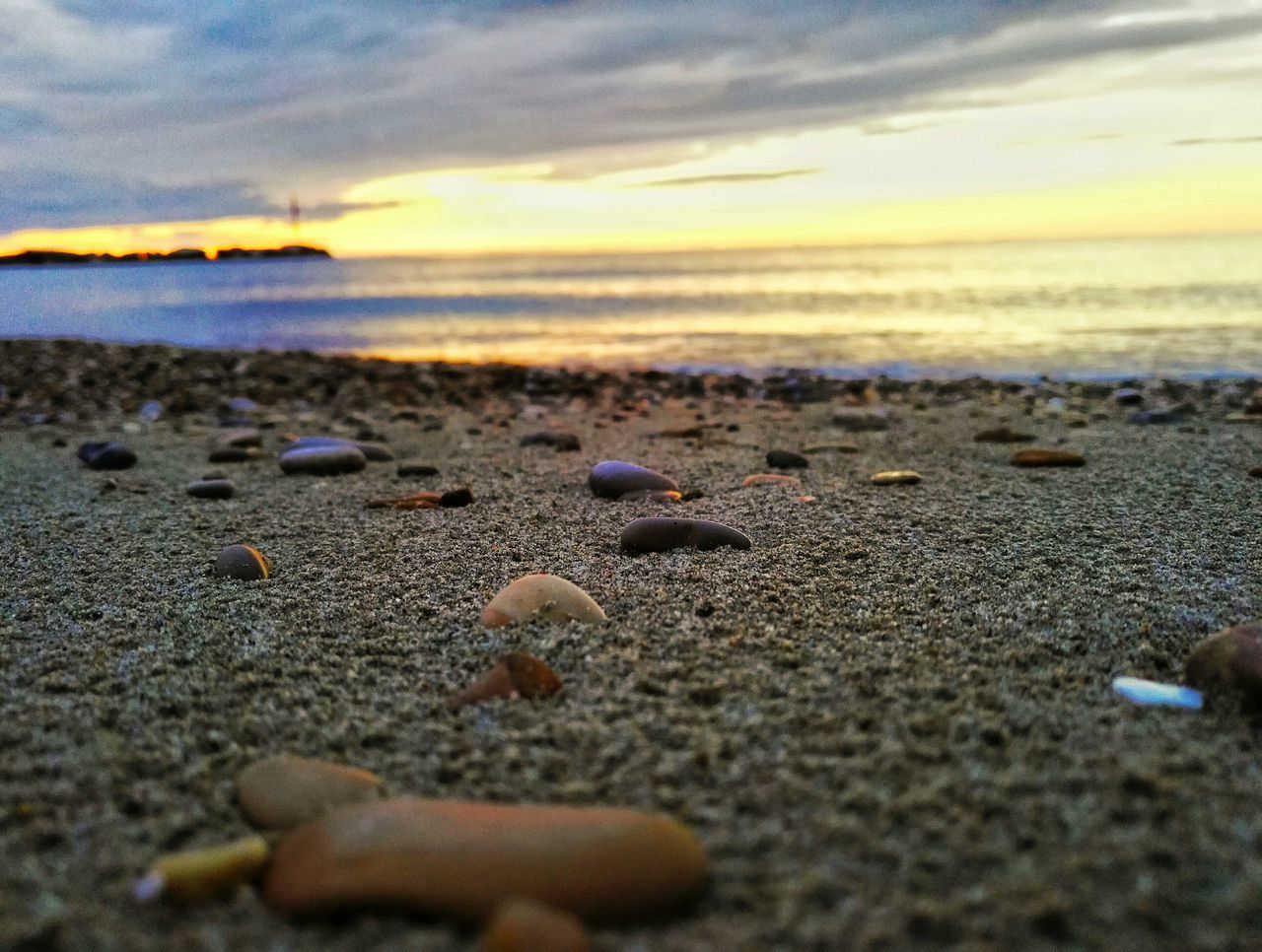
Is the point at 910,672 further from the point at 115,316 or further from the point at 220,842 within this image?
the point at 115,316

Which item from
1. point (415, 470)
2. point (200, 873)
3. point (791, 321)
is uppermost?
point (791, 321)

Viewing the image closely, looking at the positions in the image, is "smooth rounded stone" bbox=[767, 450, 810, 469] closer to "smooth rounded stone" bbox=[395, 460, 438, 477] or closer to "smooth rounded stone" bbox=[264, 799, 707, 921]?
"smooth rounded stone" bbox=[395, 460, 438, 477]

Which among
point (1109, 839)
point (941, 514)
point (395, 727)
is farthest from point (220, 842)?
point (941, 514)

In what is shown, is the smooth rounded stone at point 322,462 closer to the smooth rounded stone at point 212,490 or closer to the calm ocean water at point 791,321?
the smooth rounded stone at point 212,490

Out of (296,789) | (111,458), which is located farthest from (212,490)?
(296,789)

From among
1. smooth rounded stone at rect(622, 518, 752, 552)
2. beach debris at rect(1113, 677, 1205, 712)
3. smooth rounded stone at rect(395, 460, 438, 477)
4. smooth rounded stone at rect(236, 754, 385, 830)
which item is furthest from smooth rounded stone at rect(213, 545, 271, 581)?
beach debris at rect(1113, 677, 1205, 712)

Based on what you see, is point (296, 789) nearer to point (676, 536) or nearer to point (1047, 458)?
point (676, 536)
